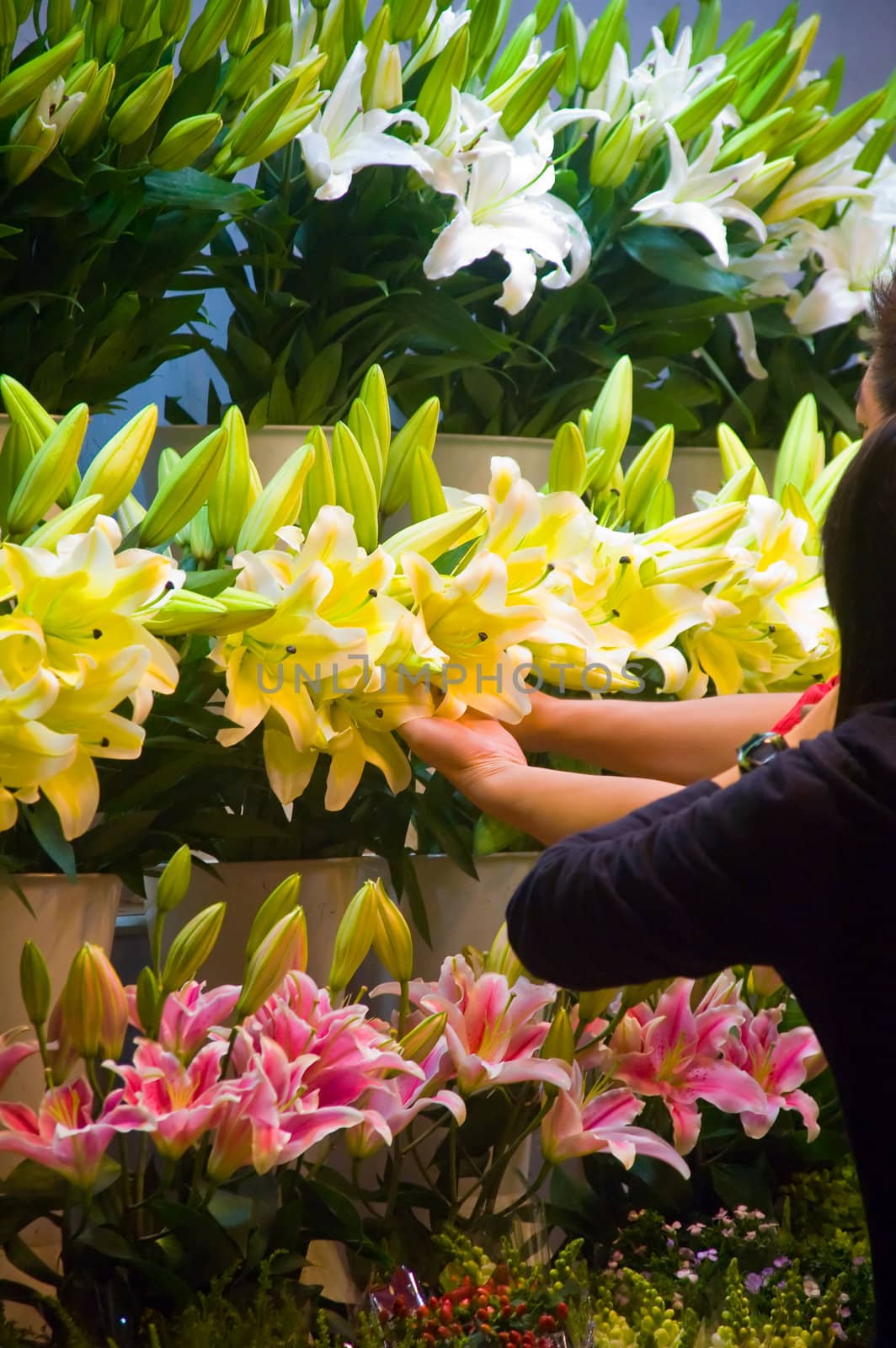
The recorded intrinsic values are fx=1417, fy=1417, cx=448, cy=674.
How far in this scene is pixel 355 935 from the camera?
85 centimetres

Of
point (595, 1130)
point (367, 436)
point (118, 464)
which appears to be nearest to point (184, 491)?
point (118, 464)

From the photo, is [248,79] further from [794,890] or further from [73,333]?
[794,890]

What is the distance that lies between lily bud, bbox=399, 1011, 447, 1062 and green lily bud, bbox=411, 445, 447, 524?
1.02 feet

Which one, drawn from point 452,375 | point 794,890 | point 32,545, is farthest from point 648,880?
point 452,375

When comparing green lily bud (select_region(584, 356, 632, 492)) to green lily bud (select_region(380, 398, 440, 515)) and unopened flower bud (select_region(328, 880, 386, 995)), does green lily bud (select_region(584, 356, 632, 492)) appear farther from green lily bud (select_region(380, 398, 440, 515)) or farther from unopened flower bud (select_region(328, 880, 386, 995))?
unopened flower bud (select_region(328, 880, 386, 995))

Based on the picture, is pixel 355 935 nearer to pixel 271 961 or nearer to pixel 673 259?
pixel 271 961

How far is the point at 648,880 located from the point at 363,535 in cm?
36

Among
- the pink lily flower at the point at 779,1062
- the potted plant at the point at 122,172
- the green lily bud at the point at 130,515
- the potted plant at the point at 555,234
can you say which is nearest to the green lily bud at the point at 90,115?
the potted plant at the point at 122,172

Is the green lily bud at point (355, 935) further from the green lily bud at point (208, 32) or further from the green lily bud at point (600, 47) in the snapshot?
the green lily bud at point (600, 47)

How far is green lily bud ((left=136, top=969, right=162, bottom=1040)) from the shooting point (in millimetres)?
797

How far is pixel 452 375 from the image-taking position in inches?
46.2

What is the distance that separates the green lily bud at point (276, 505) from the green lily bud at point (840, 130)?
62 centimetres

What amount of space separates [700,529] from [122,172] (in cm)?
44

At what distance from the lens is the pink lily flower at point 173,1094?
2.44ft
